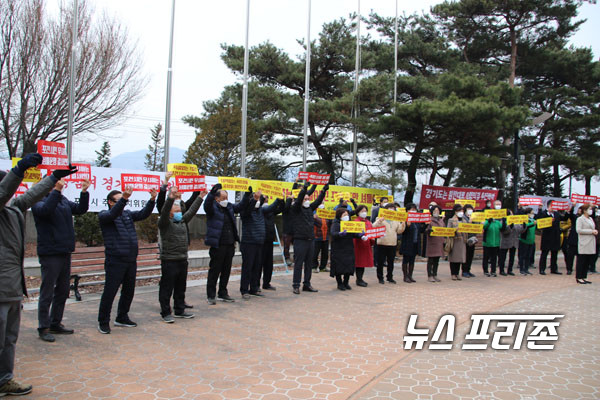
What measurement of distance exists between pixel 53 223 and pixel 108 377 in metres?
2.12

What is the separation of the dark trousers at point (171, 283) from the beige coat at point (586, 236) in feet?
29.1

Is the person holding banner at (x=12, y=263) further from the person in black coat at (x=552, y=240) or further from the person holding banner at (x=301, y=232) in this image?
the person in black coat at (x=552, y=240)

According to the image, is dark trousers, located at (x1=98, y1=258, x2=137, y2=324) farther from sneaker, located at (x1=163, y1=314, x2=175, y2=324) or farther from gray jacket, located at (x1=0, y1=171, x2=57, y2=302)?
gray jacket, located at (x1=0, y1=171, x2=57, y2=302)

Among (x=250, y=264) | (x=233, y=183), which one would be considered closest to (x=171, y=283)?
(x=250, y=264)

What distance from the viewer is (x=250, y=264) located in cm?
790

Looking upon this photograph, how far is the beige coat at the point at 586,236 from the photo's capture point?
10188 millimetres

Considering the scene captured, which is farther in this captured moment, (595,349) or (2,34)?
(2,34)

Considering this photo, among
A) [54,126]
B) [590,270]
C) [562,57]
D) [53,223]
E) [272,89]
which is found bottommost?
[590,270]

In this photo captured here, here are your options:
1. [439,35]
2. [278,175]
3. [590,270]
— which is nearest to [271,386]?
[590,270]

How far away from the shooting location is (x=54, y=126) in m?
14.3

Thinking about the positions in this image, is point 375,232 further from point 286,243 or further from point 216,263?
point 216,263

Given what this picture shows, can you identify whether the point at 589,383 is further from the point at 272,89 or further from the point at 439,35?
the point at 439,35

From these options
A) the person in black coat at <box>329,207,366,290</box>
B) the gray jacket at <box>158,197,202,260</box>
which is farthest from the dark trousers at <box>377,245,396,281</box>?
the gray jacket at <box>158,197,202,260</box>

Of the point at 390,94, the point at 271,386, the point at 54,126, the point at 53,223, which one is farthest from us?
the point at 390,94
